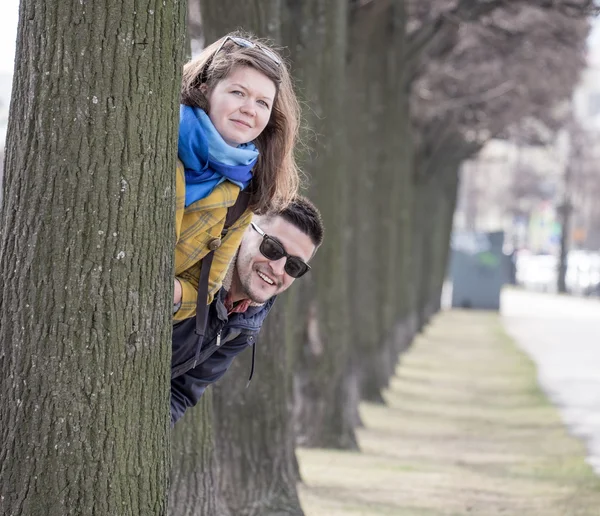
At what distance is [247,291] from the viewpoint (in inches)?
203

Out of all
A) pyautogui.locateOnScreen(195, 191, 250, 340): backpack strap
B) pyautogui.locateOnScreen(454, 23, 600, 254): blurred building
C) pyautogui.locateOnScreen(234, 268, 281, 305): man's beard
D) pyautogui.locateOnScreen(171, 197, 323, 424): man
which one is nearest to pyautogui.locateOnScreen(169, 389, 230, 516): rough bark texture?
pyautogui.locateOnScreen(171, 197, 323, 424): man

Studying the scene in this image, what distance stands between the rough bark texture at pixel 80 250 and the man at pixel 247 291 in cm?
57

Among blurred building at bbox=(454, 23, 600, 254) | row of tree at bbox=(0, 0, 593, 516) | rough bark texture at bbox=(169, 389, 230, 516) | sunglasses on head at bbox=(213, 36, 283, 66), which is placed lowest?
rough bark texture at bbox=(169, 389, 230, 516)

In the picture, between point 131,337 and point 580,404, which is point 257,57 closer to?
point 131,337

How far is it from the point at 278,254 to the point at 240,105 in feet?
Result: 2.28

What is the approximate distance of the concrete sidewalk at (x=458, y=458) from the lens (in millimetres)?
9906

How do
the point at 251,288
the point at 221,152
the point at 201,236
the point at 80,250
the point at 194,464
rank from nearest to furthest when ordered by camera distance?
the point at 80,250 → the point at 221,152 → the point at 201,236 → the point at 251,288 → the point at 194,464

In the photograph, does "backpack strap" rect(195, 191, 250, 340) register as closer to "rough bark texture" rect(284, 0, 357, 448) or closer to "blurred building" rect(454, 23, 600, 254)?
"rough bark texture" rect(284, 0, 357, 448)

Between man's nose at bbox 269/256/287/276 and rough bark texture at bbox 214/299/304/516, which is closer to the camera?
man's nose at bbox 269/256/287/276

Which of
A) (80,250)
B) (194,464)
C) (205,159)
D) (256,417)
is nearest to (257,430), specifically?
(256,417)

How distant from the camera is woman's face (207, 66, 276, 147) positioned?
186 inches

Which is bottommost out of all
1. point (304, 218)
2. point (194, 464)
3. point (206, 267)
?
point (194, 464)

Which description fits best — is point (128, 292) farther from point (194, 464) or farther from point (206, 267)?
point (194, 464)

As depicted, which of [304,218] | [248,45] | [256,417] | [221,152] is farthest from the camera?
[256,417]
